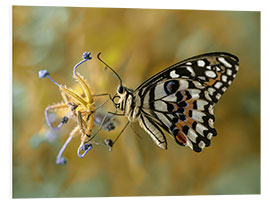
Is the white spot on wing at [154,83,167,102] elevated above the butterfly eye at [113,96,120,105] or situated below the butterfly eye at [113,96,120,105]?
above

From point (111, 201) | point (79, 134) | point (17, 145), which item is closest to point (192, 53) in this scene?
point (79, 134)

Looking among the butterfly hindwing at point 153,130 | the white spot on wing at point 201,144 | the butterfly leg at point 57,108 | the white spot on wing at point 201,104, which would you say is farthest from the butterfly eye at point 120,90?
the white spot on wing at point 201,144

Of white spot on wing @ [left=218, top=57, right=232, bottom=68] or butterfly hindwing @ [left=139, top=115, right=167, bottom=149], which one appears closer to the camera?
white spot on wing @ [left=218, top=57, right=232, bottom=68]

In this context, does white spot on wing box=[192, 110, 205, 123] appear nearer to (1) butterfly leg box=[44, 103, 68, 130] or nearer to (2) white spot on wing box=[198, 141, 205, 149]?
(2) white spot on wing box=[198, 141, 205, 149]

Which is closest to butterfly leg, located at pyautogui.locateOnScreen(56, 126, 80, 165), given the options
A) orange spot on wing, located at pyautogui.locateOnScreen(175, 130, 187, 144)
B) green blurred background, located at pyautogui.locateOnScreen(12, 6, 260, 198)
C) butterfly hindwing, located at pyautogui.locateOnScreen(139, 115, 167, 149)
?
green blurred background, located at pyautogui.locateOnScreen(12, 6, 260, 198)

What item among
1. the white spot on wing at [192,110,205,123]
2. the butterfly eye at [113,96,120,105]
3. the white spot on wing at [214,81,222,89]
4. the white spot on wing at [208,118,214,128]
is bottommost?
the white spot on wing at [208,118,214,128]
